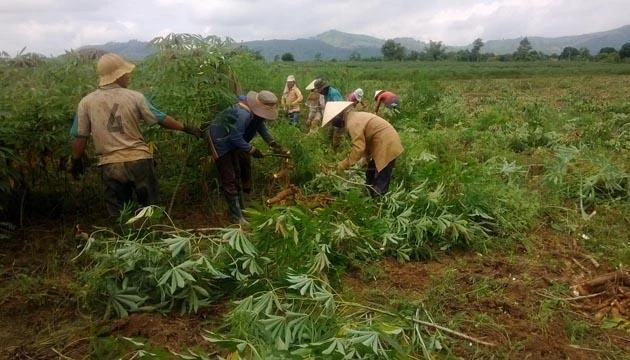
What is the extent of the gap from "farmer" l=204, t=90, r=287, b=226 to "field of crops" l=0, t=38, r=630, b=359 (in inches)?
6.9

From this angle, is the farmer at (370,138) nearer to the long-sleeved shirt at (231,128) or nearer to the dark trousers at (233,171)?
A: the long-sleeved shirt at (231,128)

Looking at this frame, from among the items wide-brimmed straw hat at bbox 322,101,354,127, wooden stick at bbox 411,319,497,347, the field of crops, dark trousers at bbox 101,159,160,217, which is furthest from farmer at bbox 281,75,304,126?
wooden stick at bbox 411,319,497,347

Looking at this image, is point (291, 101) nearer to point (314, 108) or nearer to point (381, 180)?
point (314, 108)

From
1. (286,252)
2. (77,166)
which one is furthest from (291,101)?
(286,252)

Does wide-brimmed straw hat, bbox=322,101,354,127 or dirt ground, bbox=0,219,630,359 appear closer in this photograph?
dirt ground, bbox=0,219,630,359

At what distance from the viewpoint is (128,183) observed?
4.31 metres

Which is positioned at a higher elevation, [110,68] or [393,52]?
[110,68]

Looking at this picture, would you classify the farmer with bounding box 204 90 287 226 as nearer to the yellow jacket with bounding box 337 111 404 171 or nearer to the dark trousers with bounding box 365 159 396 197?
the yellow jacket with bounding box 337 111 404 171

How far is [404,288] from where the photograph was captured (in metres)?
4.01

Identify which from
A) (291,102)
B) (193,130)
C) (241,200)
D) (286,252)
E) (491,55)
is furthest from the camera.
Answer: (491,55)

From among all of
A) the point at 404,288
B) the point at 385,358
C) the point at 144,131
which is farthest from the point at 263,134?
the point at 385,358

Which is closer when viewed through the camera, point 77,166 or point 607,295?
point 607,295

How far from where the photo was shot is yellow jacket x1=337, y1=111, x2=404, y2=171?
5.08 meters

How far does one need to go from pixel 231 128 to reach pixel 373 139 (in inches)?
53.6
